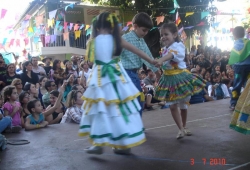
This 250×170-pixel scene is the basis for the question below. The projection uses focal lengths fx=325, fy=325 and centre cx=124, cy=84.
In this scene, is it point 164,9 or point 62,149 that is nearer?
point 62,149

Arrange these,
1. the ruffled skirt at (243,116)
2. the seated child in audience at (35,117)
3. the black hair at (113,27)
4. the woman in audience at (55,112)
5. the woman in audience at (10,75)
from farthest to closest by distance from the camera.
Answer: the woman in audience at (10,75) < the woman in audience at (55,112) < the seated child in audience at (35,117) < the black hair at (113,27) < the ruffled skirt at (243,116)

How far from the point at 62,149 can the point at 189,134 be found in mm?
1672

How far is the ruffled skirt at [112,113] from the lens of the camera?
3.12 meters

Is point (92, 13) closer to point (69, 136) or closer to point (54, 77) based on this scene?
point (54, 77)

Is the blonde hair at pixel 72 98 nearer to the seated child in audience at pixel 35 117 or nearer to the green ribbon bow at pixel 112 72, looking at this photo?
the seated child in audience at pixel 35 117

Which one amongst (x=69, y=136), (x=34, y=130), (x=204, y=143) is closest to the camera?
(x=204, y=143)

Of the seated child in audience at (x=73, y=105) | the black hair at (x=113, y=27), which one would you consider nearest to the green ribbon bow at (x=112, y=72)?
the black hair at (x=113, y=27)

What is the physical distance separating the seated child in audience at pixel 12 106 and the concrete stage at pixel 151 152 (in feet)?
2.06

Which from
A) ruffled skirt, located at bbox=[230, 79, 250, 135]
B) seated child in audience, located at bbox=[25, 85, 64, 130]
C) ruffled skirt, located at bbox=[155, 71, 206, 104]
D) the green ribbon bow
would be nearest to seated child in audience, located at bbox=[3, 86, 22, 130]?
seated child in audience, located at bbox=[25, 85, 64, 130]

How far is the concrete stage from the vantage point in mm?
3201

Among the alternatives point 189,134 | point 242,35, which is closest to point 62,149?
point 189,134

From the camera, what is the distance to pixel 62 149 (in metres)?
4.04

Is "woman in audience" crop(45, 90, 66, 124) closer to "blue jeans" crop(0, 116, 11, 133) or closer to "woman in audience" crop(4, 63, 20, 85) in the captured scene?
"blue jeans" crop(0, 116, 11, 133)
